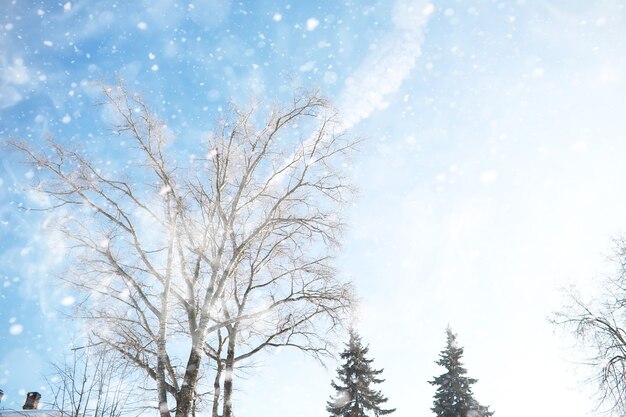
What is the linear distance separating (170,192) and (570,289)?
14.7 m

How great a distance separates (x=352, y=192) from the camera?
10.3 meters

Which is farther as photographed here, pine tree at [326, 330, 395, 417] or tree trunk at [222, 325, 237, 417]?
pine tree at [326, 330, 395, 417]

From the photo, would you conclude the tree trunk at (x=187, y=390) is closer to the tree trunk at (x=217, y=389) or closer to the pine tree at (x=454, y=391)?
the tree trunk at (x=217, y=389)

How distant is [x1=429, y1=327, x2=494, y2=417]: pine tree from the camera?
20.6 meters

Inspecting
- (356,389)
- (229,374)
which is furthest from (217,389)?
(356,389)

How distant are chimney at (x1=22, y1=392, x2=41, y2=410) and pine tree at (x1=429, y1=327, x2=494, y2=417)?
22202 mm

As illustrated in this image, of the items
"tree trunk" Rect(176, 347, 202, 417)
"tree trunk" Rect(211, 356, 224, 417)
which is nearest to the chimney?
"tree trunk" Rect(211, 356, 224, 417)

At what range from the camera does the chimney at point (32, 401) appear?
18.6 m

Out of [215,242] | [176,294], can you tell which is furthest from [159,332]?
[215,242]

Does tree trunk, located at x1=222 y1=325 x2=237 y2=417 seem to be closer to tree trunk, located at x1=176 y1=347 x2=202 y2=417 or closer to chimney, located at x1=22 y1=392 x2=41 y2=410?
tree trunk, located at x1=176 y1=347 x2=202 y2=417

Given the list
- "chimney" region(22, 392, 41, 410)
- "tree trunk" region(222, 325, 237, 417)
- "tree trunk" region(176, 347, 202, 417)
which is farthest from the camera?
"chimney" region(22, 392, 41, 410)

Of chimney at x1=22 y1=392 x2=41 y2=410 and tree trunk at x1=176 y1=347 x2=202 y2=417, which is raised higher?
chimney at x1=22 y1=392 x2=41 y2=410

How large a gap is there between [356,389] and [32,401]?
1769 cm

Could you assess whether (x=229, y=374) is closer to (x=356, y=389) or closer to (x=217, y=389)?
(x=217, y=389)
